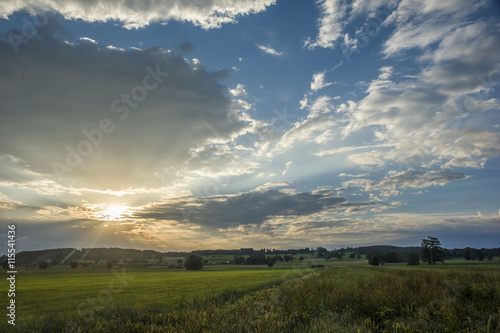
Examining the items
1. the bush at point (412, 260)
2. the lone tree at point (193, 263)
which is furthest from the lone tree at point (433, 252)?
the lone tree at point (193, 263)

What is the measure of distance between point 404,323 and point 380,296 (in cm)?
280

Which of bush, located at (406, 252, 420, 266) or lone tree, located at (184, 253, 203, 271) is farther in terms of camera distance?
bush, located at (406, 252, 420, 266)

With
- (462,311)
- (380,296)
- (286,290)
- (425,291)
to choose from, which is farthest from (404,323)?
(286,290)

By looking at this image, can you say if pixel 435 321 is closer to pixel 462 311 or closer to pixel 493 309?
pixel 462 311

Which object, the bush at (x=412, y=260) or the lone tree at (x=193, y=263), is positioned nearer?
the lone tree at (x=193, y=263)

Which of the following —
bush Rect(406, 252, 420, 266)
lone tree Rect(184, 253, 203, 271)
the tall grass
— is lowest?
bush Rect(406, 252, 420, 266)

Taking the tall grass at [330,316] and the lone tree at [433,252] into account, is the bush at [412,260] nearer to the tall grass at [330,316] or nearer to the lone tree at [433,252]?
the lone tree at [433,252]

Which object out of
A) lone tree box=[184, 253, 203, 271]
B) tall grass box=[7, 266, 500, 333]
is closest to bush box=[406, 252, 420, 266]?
lone tree box=[184, 253, 203, 271]

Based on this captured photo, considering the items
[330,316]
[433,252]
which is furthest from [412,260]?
[330,316]

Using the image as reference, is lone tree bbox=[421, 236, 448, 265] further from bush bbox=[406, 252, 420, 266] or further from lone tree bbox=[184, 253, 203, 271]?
lone tree bbox=[184, 253, 203, 271]

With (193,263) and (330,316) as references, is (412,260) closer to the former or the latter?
(193,263)

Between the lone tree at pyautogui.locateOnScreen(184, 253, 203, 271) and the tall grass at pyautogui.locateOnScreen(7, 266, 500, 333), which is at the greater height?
the tall grass at pyautogui.locateOnScreen(7, 266, 500, 333)

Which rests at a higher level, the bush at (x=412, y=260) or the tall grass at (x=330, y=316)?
the tall grass at (x=330, y=316)

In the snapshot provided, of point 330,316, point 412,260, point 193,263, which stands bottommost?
point 412,260
